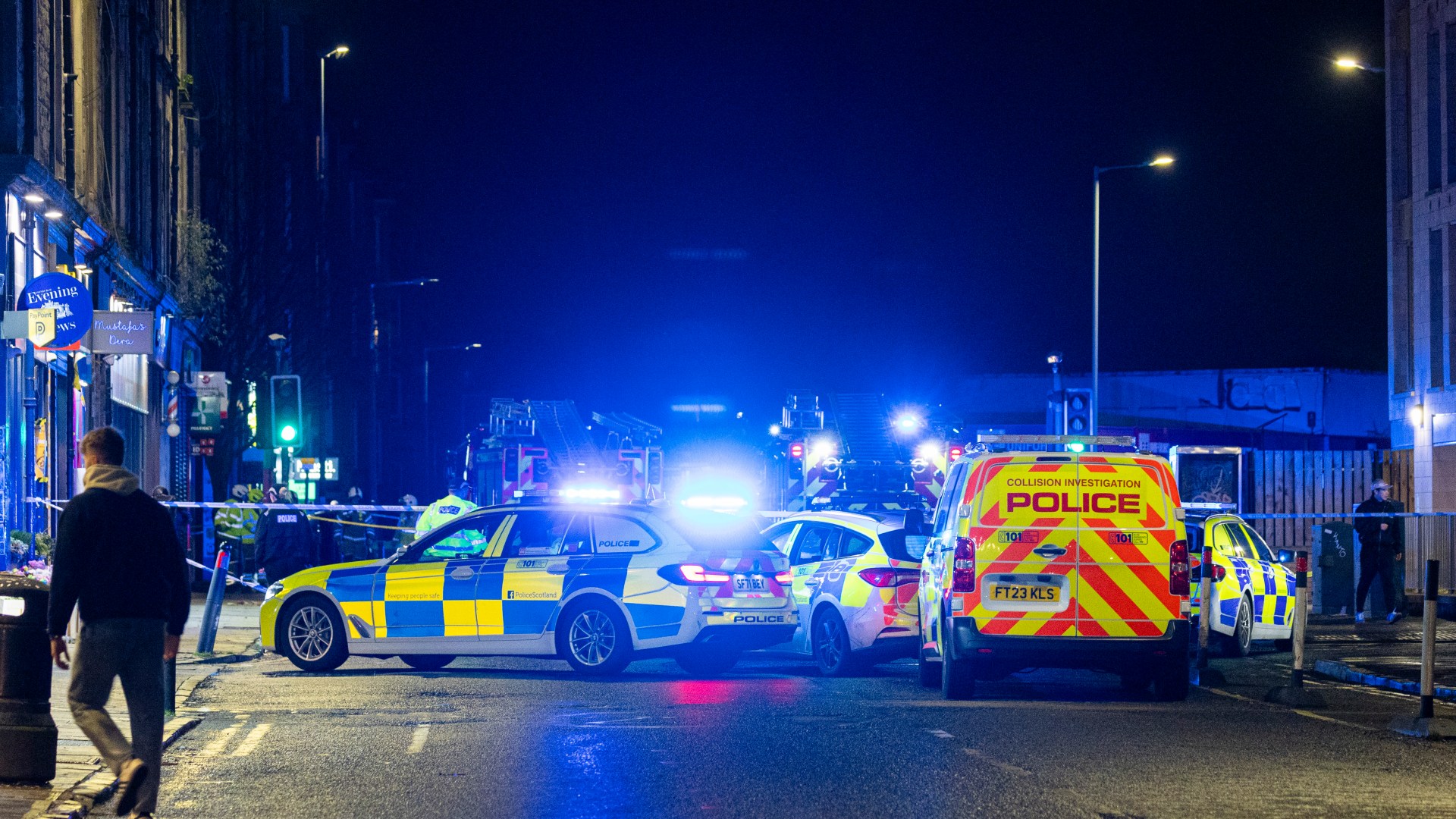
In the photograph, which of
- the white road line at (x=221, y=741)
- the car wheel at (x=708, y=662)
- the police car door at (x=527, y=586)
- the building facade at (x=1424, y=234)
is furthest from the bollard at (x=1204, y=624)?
the building facade at (x=1424, y=234)

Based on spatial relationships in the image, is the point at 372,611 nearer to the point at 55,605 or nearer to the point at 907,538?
the point at 907,538

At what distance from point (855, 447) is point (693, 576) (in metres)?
22.9

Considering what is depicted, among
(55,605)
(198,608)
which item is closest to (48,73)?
(198,608)

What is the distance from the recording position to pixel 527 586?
1530 cm

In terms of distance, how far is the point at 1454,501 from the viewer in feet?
109

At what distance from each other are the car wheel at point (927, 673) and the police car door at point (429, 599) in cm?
389

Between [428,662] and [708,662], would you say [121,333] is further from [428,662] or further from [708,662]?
[708,662]

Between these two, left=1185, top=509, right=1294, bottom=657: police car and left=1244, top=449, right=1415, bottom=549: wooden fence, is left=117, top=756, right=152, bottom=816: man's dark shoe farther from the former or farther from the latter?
left=1244, top=449, right=1415, bottom=549: wooden fence

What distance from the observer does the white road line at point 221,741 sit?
10.4 metres

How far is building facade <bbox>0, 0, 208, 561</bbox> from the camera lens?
66.6 feet

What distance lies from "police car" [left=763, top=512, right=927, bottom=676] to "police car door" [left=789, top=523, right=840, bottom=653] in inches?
0.6

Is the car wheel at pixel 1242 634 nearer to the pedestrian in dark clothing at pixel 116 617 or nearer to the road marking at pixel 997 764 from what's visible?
the road marking at pixel 997 764

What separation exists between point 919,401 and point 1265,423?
33.0m

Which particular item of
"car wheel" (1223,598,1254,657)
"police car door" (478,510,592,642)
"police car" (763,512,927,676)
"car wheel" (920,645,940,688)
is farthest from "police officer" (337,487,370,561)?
"car wheel" (920,645,940,688)
